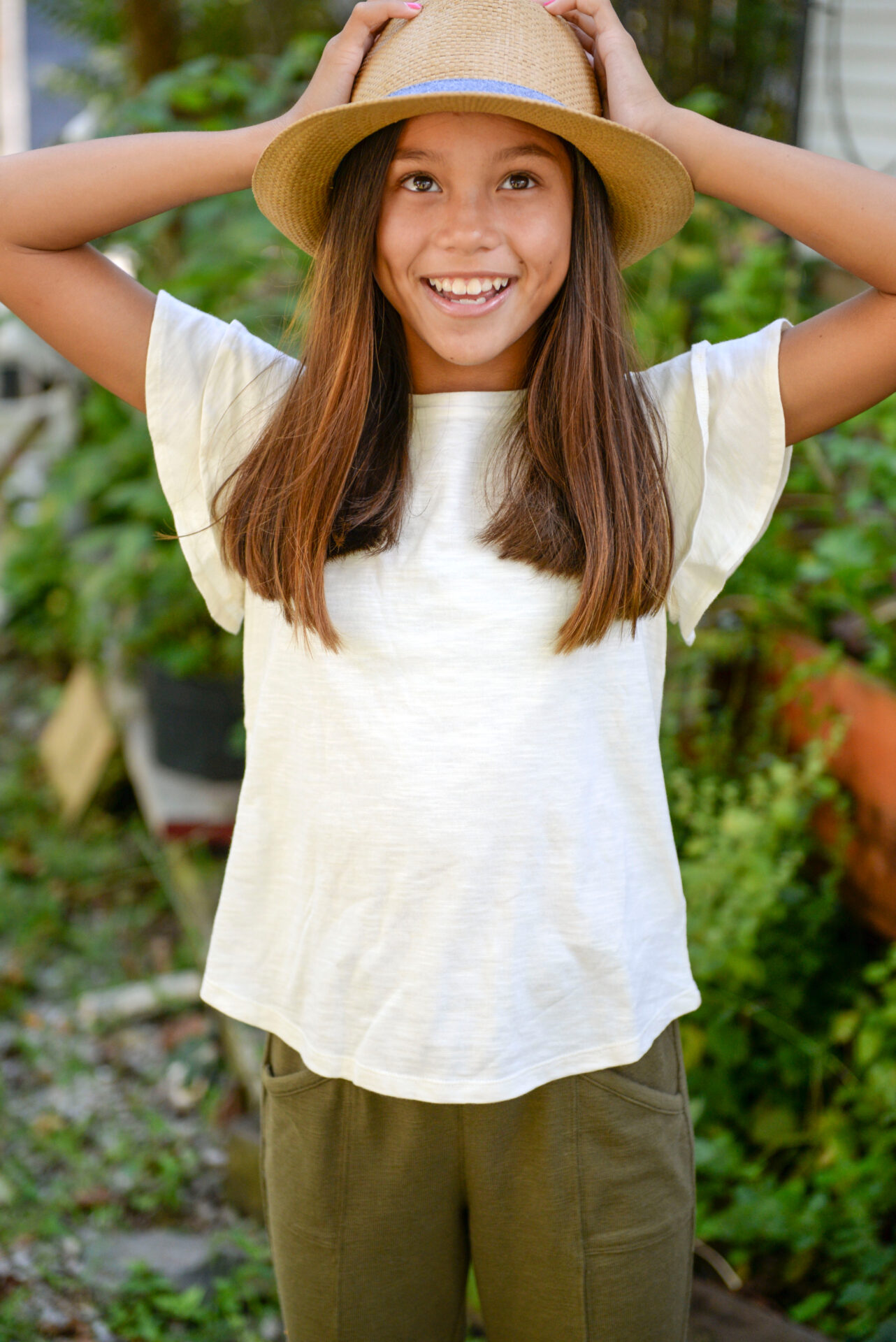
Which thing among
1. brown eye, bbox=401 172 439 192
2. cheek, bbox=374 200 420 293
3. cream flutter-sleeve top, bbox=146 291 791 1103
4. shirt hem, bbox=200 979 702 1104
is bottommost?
shirt hem, bbox=200 979 702 1104

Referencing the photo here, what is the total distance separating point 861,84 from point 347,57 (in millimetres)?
3875

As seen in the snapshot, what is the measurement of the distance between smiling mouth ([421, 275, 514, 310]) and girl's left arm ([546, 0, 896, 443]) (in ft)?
0.73

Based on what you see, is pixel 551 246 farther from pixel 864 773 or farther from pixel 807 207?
pixel 864 773

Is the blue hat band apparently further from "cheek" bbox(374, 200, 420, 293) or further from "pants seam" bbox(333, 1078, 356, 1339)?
"pants seam" bbox(333, 1078, 356, 1339)

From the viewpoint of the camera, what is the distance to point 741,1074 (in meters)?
2.52

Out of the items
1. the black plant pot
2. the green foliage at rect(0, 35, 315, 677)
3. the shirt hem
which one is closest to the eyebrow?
the shirt hem

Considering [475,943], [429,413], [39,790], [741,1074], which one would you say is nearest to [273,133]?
[429,413]

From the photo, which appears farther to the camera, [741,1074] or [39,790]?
[39,790]

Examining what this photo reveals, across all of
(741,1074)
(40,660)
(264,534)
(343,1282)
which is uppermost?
(264,534)

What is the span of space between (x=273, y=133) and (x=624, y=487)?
1.87 ft

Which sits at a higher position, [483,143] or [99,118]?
[483,143]

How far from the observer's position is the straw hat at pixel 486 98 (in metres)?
1.31

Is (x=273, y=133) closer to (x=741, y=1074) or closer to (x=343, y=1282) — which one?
(x=343, y=1282)

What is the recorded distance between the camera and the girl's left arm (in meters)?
1.37
